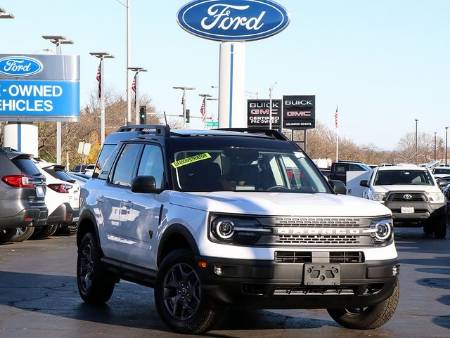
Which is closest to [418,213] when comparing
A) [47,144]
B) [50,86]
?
[50,86]

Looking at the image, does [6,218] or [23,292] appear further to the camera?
[6,218]

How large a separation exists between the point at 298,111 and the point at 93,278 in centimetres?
5805

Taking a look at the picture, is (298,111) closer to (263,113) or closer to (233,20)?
(263,113)

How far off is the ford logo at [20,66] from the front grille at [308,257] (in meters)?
33.0

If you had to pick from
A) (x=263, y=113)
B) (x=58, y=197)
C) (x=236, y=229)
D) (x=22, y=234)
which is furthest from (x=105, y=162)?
(x=263, y=113)

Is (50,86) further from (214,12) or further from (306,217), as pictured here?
(306,217)

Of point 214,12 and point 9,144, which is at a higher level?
point 214,12

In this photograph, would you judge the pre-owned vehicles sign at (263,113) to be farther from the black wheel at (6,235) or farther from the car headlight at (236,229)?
the car headlight at (236,229)

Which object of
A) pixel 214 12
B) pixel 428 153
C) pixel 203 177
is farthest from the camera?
pixel 428 153

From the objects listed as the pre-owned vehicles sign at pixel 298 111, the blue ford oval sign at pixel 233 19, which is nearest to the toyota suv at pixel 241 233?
the blue ford oval sign at pixel 233 19

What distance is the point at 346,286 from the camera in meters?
8.07

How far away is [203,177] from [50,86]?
103 feet

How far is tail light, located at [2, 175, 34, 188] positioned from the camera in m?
16.9

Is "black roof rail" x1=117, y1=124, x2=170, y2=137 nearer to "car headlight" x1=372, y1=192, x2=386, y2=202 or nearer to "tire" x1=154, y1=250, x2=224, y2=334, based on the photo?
"tire" x1=154, y1=250, x2=224, y2=334
